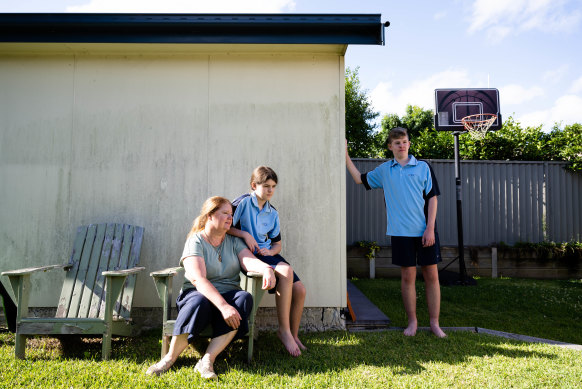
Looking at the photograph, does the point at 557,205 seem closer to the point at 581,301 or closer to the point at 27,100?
the point at 581,301

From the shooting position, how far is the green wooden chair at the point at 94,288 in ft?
7.94

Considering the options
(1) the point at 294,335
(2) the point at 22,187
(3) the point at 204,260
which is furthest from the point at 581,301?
(2) the point at 22,187

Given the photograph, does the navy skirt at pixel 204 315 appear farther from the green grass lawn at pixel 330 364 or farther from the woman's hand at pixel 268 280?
the green grass lawn at pixel 330 364

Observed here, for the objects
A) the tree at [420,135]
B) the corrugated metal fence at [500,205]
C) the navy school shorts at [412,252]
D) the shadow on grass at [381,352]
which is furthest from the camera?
the tree at [420,135]

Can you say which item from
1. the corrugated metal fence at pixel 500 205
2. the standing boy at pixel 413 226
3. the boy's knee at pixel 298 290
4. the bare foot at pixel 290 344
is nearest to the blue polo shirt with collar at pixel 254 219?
the boy's knee at pixel 298 290

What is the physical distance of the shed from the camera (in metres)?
3.22

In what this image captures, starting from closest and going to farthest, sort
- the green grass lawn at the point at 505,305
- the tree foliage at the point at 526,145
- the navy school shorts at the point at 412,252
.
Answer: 1. the navy school shorts at the point at 412,252
2. the green grass lawn at the point at 505,305
3. the tree foliage at the point at 526,145

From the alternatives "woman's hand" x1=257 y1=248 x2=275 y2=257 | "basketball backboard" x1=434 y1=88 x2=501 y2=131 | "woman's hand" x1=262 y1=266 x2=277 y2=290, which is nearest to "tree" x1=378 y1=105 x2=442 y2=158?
"basketball backboard" x1=434 y1=88 x2=501 y2=131

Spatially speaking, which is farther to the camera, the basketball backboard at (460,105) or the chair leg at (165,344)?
the basketball backboard at (460,105)

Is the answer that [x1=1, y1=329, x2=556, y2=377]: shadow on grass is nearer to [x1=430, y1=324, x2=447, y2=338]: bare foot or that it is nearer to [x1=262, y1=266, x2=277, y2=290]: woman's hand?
[x1=430, y1=324, x2=447, y2=338]: bare foot

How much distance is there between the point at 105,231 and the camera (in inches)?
122

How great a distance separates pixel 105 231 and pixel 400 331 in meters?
2.69

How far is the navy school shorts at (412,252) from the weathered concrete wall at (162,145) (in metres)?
0.49

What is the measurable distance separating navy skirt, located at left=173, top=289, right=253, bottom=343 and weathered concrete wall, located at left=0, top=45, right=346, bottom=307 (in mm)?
907
